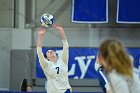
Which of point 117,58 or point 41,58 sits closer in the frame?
point 117,58

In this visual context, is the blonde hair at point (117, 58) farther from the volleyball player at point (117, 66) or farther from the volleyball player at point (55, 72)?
the volleyball player at point (55, 72)

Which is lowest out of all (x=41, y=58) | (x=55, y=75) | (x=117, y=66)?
(x=55, y=75)

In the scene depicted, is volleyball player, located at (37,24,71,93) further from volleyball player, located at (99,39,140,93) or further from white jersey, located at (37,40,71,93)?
volleyball player, located at (99,39,140,93)

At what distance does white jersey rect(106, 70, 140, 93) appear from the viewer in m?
2.63

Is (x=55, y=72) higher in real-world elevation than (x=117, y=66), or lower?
lower

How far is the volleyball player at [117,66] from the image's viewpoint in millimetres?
2596

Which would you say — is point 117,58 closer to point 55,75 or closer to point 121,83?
point 121,83

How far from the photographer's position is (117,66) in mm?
2598

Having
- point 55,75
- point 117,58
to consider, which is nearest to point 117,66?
point 117,58

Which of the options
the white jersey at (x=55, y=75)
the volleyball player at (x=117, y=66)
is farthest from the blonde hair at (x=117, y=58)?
the white jersey at (x=55, y=75)

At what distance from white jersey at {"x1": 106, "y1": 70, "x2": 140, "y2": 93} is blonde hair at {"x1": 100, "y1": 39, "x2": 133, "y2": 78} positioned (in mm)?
39

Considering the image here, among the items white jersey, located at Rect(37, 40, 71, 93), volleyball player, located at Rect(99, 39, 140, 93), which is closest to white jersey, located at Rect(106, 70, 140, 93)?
volleyball player, located at Rect(99, 39, 140, 93)

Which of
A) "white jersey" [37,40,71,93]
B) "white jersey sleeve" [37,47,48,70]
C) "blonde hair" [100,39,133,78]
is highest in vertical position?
"blonde hair" [100,39,133,78]

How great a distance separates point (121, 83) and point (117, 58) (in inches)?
6.9
